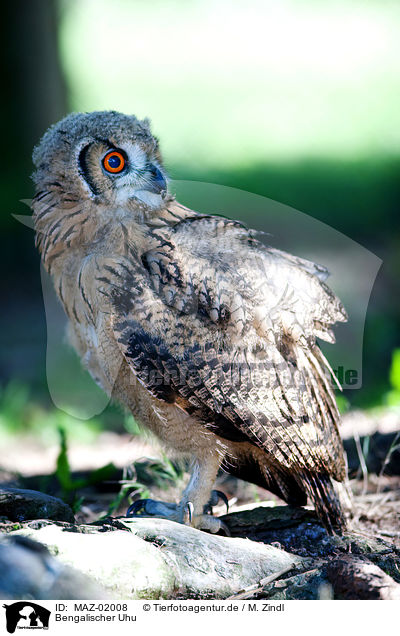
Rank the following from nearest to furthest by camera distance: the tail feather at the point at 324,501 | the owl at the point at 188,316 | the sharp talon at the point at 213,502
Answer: the owl at the point at 188,316 → the tail feather at the point at 324,501 → the sharp talon at the point at 213,502

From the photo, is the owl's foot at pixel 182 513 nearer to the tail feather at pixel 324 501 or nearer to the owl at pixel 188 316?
the owl at pixel 188 316

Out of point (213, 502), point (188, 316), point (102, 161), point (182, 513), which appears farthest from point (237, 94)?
point (182, 513)

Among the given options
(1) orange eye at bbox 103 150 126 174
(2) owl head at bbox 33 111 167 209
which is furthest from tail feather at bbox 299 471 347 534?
(1) orange eye at bbox 103 150 126 174

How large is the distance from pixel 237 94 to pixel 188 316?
2474 mm

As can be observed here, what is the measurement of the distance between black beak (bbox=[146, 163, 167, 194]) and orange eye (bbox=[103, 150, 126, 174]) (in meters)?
0.14

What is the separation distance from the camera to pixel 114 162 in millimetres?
2441

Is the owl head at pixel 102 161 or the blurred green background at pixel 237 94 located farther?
the blurred green background at pixel 237 94

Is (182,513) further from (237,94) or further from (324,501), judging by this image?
(237,94)

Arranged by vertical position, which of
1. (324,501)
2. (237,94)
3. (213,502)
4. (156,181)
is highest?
(237,94)

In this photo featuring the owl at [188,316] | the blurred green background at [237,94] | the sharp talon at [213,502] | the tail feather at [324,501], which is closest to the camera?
the owl at [188,316]

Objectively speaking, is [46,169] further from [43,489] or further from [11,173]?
[11,173]

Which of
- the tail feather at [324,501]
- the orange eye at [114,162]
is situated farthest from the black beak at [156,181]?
the tail feather at [324,501]

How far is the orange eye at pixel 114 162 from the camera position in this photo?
2432 mm

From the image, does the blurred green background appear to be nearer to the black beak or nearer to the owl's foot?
the black beak
